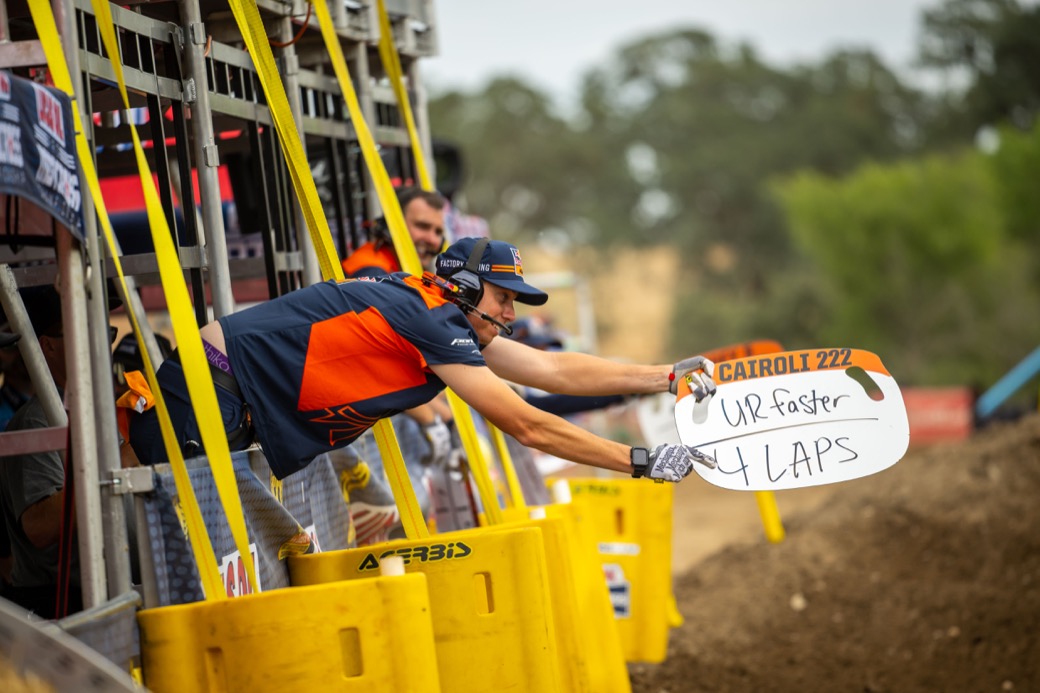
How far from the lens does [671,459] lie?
419 cm

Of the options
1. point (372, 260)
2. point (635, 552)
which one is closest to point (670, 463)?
point (372, 260)

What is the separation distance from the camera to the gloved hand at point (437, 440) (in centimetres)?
643

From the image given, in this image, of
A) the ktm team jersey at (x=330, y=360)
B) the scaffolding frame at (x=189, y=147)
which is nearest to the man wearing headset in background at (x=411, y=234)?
the scaffolding frame at (x=189, y=147)

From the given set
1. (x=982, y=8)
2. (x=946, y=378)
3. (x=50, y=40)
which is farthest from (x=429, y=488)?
(x=982, y=8)

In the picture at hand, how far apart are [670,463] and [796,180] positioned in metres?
32.6

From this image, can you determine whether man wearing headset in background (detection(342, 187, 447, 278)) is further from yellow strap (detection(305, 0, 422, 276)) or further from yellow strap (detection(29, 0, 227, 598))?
yellow strap (detection(29, 0, 227, 598))

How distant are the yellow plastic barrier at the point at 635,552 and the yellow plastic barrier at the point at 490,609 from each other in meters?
2.90

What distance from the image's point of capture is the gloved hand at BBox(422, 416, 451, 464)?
21.1 feet

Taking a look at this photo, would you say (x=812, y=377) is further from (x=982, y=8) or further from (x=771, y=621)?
(x=982, y=8)

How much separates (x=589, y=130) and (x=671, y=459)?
47.3 metres

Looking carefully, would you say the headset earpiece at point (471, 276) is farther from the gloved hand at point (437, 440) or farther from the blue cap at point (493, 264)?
the gloved hand at point (437, 440)

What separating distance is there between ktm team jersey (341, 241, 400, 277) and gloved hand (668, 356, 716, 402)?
162 cm

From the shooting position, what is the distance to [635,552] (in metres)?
7.08

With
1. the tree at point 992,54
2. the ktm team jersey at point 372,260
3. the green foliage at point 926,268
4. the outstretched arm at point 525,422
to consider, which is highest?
the tree at point 992,54
